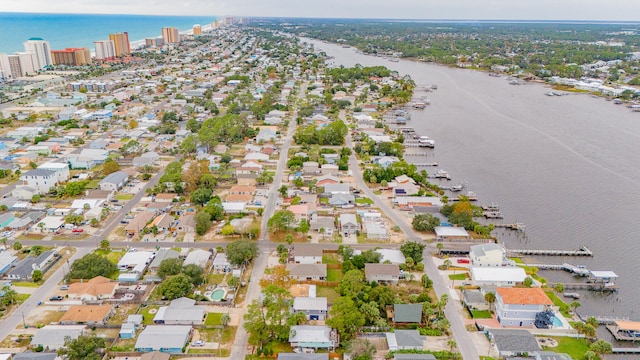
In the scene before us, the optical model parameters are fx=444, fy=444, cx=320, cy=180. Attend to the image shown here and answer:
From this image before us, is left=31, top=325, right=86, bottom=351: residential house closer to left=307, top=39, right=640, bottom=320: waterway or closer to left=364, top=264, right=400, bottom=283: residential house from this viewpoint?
left=364, top=264, right=400, bottom=283: residential house

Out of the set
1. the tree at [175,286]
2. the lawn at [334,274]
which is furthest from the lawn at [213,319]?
the lawn at [334,274]

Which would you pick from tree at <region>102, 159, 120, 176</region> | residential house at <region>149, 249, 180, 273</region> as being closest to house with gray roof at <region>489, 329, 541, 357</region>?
residential house at <region>149, 249, 180, 273</region>

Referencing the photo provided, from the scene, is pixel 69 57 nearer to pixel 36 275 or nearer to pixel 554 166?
pixel 36 275

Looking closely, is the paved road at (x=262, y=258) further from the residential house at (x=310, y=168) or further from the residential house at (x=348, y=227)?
the residential house at (x=348, y=227)

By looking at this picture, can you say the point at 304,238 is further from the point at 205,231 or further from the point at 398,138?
the point at 398,138

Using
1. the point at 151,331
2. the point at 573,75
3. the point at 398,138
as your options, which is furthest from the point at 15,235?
the point at 573,75

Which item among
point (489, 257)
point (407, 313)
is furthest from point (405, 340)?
point (489, 257)
